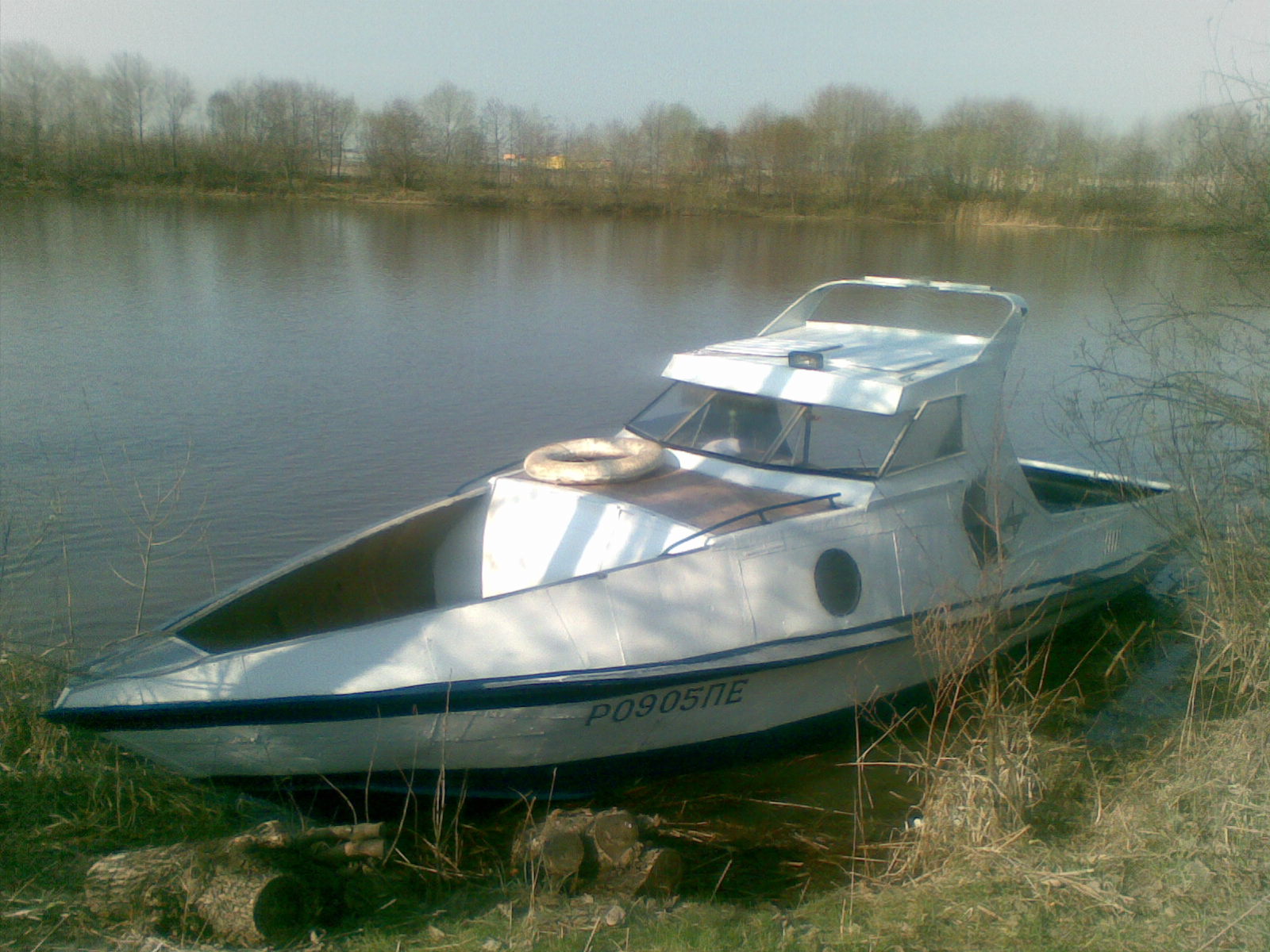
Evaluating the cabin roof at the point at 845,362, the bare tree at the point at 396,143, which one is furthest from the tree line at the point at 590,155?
the cabin roof at the point at 845,362

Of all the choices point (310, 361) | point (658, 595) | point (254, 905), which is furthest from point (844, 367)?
point (310, 361)

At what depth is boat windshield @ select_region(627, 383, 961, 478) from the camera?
7023 mm

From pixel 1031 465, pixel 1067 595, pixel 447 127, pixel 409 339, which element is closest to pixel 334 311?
pixel 409 339

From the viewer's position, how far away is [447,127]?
66.2 meters

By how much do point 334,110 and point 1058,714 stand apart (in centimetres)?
6747

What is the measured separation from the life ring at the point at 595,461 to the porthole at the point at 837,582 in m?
1.43

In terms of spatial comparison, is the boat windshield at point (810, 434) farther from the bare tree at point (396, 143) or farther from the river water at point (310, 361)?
the bare tree at point (396, 143)

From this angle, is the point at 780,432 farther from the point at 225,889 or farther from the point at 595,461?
the point at 225,889

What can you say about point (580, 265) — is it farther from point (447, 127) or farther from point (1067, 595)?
point (447, 127)

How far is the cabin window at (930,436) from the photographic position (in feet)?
22.9

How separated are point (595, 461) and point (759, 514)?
132cm

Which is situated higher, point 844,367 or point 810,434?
point 844,367

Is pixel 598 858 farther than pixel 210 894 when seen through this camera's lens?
Yes

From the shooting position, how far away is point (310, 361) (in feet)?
58.9
